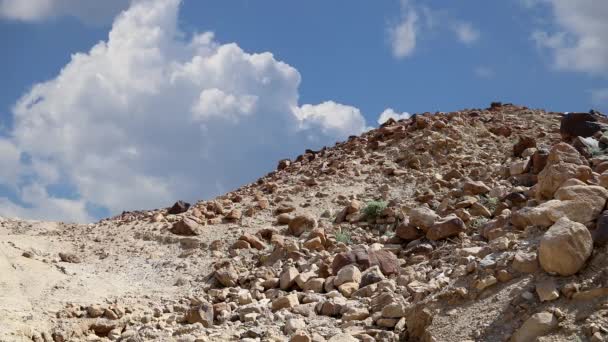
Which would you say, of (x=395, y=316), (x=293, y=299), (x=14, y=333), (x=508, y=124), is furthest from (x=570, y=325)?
(x=508, y=124)

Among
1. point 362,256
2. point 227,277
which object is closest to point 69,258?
point 227,277

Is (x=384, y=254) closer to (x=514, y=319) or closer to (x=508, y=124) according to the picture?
(x=514, y=319)

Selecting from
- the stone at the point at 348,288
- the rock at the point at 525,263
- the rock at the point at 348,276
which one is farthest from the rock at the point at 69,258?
the rock at the point at 525,263

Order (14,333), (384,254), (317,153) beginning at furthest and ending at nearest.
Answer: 1. (317,153)
2. (384,254)
3. (14,333)

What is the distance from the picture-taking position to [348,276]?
7.12 meters

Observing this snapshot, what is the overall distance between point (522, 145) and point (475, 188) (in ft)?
10.5

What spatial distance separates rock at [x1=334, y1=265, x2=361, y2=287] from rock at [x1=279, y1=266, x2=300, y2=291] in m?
0.64

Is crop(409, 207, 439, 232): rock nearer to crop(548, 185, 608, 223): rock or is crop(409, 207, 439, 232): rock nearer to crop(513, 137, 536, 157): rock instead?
crop(548, 185, 608, 223): rock

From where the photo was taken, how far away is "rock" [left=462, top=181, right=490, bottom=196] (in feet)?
32.9

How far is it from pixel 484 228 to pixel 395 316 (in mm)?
2348

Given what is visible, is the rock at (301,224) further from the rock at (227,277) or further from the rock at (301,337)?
the rock at (301,337)

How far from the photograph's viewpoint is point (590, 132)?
11.4 meters

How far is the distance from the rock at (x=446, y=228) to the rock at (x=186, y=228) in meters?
4.00

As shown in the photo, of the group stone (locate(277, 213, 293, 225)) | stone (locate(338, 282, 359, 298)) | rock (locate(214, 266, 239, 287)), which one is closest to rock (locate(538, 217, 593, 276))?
stone (locate(338, 282, 359, 298))
